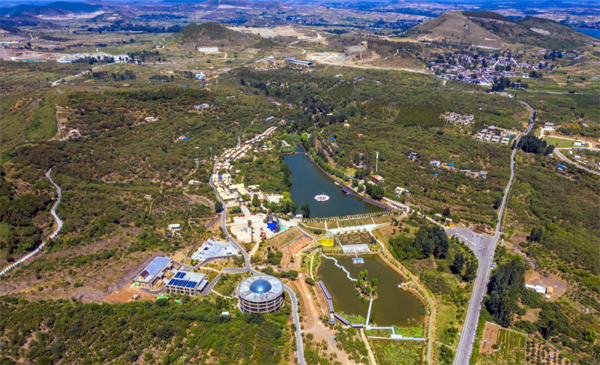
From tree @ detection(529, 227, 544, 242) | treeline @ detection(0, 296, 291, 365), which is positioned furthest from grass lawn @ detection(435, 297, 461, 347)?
tree @ detection(529, 227, 544, 242)

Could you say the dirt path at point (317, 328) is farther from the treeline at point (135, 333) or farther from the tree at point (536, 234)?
the tree at point (536, 234)

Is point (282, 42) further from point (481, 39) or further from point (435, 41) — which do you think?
point (481, 39)

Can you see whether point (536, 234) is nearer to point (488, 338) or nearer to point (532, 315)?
point (532, 315)

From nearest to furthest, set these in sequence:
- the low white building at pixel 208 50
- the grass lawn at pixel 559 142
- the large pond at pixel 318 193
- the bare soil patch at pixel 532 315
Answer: the bare soil patch at pixel 532 315
the large pond at pixel 318 193
the grass lawn at pixel 559 142
the low white building at pixel 208 50

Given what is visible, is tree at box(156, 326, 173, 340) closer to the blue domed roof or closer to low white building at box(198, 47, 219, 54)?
the blue domed roof

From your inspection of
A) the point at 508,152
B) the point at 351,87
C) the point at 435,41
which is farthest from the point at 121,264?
the point at 435,41

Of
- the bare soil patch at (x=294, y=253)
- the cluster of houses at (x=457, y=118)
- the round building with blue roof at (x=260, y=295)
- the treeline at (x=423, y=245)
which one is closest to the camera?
the round building with blue roof at (x=260, y=295)

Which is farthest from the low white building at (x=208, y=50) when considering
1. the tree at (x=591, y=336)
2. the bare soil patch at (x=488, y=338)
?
the tree at (x=591, y=336)
